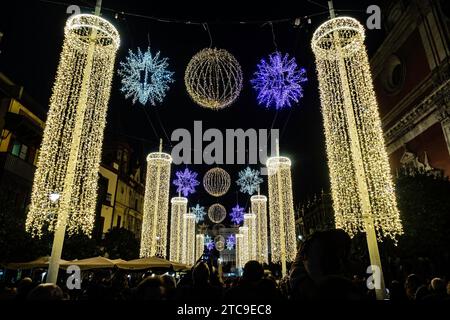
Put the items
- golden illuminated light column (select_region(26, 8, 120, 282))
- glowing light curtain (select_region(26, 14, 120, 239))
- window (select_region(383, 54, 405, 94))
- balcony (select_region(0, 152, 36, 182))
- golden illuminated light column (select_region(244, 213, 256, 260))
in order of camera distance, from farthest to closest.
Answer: golden illuminated light column (select_region(244, 213, 256, 260)) < window (select_region(383, 54, 405, 94)) < balcony (select_region(0, 152, 36, 182)) < glowing light curtain (select_region(26, 14, 120, 239)) < golden illuminated light column (select_region(26, 8, 120, 282))

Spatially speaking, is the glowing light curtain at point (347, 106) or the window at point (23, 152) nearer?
the glowing light curtain at point (347, 106)

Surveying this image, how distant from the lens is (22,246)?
18.9 metres

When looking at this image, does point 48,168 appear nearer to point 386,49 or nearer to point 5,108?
point 5,108

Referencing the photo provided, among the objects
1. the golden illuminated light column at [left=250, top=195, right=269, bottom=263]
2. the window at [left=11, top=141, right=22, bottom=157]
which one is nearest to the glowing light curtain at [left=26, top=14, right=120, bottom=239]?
the window at [left=11, top=141, right=22, bottom=157]

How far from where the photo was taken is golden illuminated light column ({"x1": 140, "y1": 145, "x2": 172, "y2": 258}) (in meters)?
19.5

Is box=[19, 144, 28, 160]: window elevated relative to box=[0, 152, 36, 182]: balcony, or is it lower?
elevated

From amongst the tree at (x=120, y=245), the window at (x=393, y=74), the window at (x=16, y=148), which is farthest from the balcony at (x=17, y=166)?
the window at (x=393, y=74)

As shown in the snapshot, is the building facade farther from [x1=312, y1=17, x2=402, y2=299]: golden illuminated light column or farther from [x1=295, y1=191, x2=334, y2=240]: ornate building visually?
[x1=295, y1=191, x2=334, y2=240]: ornate building

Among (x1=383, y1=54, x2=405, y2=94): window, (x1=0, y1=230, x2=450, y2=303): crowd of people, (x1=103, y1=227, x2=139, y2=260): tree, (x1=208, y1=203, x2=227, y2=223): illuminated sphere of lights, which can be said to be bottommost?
(x1=0, y1=230, x2=450, y2=303): crowd of people

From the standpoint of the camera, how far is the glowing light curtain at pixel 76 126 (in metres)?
10.7

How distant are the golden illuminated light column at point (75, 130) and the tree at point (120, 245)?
1981cm

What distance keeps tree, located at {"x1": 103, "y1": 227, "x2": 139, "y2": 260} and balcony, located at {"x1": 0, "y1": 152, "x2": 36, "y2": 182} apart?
978cm

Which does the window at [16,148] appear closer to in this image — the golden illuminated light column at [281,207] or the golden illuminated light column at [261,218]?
the golden illuminated light column at [261,218]

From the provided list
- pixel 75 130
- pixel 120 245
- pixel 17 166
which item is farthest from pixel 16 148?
pixel 75 130
